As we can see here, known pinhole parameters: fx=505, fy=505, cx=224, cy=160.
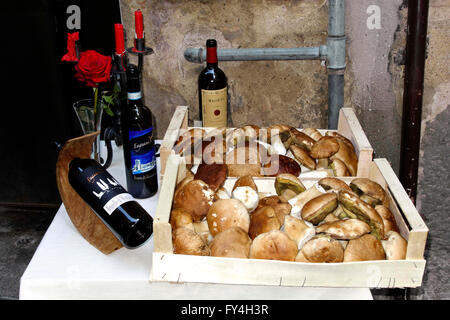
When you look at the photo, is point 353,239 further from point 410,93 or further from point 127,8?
point 127,8

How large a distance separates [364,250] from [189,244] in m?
0.38

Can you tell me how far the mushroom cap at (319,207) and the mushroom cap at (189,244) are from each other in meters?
0.24

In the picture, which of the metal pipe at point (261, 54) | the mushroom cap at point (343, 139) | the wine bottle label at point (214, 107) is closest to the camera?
the mushroom cap at point (343, 139)

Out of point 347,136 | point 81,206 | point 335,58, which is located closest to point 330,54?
point 335,58

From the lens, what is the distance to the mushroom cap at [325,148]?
55.9 inches

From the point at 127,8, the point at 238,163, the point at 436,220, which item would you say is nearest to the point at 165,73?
the point at 127,8

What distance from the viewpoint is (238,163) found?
1.40 metres

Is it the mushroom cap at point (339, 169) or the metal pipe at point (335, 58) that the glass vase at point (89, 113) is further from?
the metal pipe at point (335, 58)

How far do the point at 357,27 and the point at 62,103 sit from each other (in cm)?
150

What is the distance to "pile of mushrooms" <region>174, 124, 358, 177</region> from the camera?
1.39 meters

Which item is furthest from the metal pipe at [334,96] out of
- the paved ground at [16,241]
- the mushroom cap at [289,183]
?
the paved ground at [16,241]

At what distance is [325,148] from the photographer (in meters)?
1.42

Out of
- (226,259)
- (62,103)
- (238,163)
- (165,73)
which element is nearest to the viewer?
(226,259)
